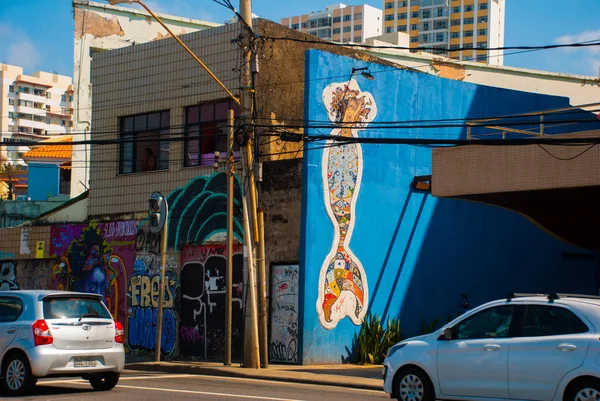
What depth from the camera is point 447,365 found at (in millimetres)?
11672

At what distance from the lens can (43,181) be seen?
125 ft

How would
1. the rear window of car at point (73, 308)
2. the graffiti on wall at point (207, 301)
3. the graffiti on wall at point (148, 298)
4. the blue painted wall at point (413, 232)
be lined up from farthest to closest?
the graffiti on wall at point (148, 298), the graffiti on wall at point (207, 301), the blue painted wall at point (413, 232), the rear window of car at point (73, 308)

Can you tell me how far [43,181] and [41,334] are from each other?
2635 centimetres

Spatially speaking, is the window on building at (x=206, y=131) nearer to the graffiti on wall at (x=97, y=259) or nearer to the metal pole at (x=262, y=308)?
the graffiti on wall at (x=97, y=259)

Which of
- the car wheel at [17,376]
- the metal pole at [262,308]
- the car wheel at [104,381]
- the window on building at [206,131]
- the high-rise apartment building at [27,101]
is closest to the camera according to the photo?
the car wheel at [17,376]

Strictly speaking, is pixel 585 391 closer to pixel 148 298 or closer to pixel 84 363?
pixel 84 363

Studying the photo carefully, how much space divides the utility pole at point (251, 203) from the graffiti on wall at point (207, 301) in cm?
290

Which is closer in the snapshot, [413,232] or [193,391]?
[193,391]

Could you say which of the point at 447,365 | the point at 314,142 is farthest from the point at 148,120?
the point at 447,365

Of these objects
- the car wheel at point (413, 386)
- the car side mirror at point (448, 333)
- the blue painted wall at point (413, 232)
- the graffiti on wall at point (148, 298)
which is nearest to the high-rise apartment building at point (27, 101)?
the graffiti on wall at point (148, 298)

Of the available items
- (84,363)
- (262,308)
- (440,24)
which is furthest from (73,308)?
(440,24)

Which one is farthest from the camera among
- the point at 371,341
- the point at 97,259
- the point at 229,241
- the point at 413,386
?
the point at 97,259

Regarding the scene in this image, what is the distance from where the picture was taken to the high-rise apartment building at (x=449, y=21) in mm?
141000

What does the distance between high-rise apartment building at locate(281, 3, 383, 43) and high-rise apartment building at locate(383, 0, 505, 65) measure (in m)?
4.12
